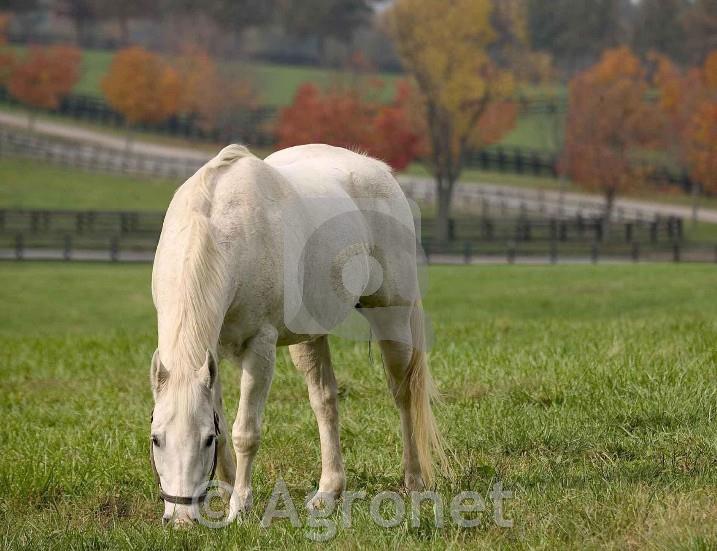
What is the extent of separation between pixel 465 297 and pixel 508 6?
30866mm

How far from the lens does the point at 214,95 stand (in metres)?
66.4

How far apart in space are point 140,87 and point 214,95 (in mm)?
4891

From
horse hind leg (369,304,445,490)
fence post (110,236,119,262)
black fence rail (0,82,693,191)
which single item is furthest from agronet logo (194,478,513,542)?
black fence rail (0,82,693,191)

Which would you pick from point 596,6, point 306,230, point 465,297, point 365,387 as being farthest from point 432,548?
point 596,6

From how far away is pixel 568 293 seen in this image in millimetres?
23984

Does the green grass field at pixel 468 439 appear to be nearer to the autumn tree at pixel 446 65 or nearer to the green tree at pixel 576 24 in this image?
the autumn tree at pixel 446 65

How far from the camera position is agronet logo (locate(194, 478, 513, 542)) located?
496 cm

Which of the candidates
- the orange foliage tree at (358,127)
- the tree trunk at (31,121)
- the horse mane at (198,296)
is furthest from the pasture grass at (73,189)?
the horse mane at (198,296)

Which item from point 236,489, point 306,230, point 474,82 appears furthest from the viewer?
point 474,82

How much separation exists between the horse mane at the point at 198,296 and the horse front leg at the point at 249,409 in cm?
44

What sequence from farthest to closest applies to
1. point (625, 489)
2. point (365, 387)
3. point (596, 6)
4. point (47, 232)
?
point (596, 6) → point (47, 232) → point (365, 387) → point (625, 489)

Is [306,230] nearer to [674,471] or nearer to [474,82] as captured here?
[674,471]

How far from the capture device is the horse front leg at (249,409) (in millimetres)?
5465

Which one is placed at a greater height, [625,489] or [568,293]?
[625,489]
